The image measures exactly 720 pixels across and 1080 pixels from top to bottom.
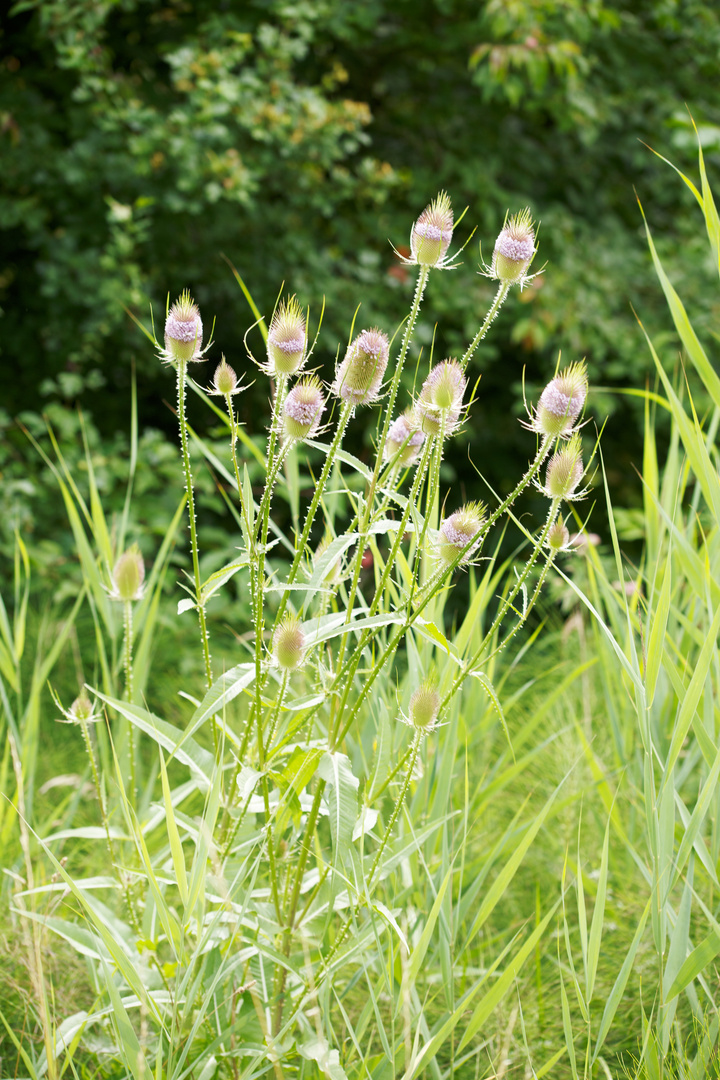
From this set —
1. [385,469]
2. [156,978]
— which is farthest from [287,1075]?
[385,469]

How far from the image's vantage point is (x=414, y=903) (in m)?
1.40

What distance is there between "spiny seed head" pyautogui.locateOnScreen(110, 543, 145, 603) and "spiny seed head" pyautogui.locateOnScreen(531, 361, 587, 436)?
49cm

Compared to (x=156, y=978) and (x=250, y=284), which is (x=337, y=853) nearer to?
(x=156, y=978)

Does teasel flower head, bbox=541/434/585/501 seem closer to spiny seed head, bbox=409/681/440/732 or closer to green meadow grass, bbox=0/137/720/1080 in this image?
green meadow grass, bbox=0/137/720/1080

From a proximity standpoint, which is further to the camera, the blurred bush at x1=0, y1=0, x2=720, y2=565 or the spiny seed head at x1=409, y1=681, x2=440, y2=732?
the blurred bush at x1=0, y1=0, x2=720, y2=565

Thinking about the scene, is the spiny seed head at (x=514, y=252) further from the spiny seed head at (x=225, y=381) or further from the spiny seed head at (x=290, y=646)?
the spiny seed head at (x=290, y=646)

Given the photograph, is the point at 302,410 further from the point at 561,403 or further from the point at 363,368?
the point at 561,403

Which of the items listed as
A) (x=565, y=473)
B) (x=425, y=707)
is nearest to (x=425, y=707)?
(x=425, y=707)

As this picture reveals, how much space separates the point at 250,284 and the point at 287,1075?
2780 mm

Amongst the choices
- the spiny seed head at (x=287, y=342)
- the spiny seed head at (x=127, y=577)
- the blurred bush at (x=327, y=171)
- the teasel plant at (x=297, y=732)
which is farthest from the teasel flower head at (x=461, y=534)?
the blurred bush at (x=327, y=171)

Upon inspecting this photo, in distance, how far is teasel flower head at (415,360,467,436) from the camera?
0.92 m

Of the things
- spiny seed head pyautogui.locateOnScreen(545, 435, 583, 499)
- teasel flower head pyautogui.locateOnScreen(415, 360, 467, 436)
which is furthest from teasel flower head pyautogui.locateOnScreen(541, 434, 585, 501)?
teasel flower head pyautogui.locateOnScreen(415, 360, 467, 436)

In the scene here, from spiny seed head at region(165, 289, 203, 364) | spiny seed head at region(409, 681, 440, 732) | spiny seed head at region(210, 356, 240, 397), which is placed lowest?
spiny seed head at region(409, 681, 440, 732)

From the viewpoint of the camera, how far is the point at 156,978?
1131 millimetres
